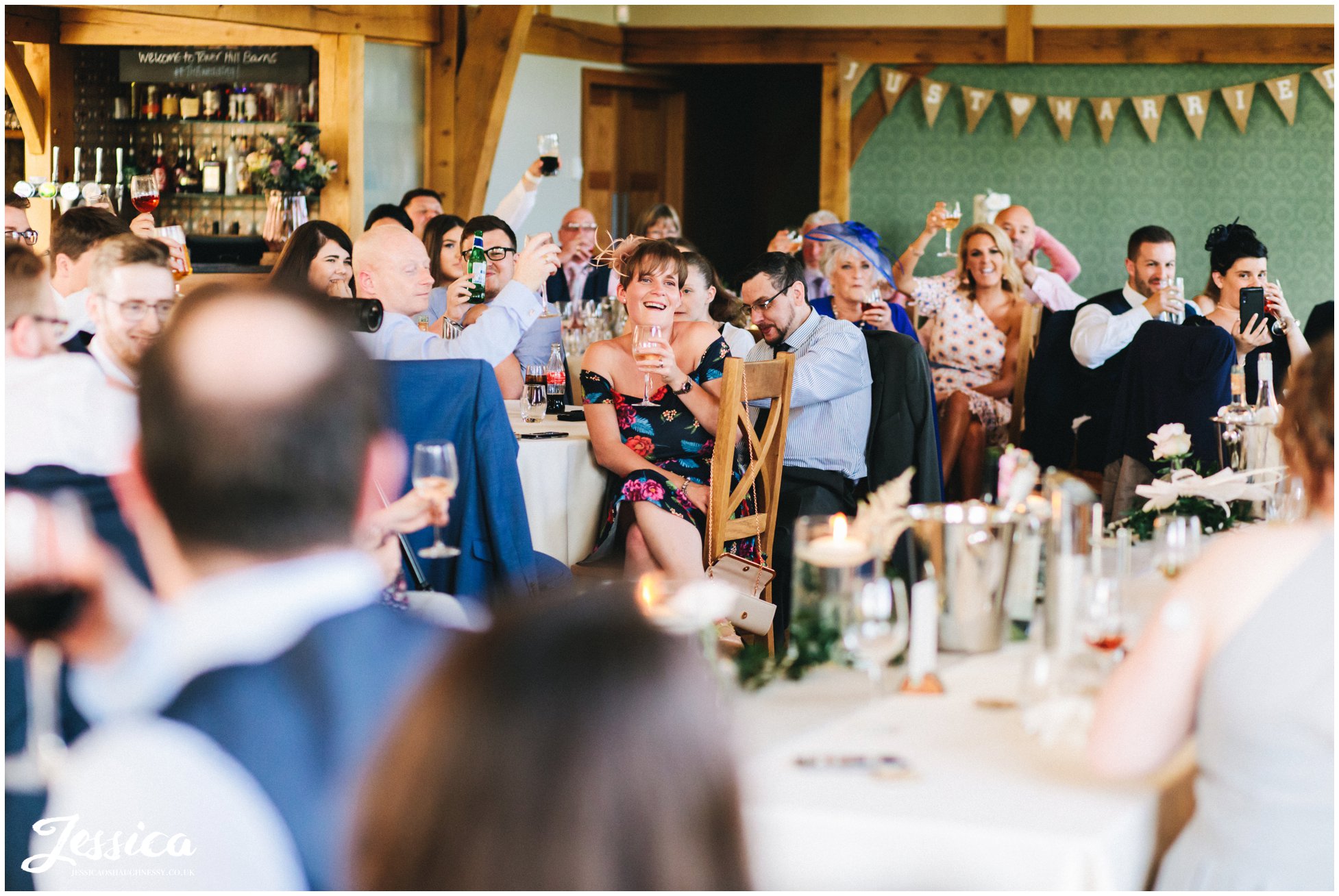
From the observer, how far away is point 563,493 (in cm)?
373

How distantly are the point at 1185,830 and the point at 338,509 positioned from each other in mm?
859

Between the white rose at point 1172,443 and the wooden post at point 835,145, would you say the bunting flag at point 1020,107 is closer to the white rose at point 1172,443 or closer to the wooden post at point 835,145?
the wooden post at point 835,145

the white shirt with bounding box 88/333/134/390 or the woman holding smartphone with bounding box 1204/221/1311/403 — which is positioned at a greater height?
the woman holding smartphone with bounding box 1204/221/1311/403

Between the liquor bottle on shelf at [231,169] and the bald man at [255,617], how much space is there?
6.61 m

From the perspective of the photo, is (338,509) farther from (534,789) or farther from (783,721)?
(783,721)

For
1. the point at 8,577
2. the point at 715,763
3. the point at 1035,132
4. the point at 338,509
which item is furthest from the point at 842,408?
the point at 1035,132

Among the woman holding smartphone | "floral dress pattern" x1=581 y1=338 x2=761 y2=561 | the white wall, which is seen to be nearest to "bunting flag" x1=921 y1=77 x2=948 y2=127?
the white wall

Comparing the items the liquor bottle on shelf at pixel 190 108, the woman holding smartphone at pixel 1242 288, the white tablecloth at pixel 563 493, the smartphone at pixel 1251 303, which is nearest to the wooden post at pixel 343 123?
the liquor bottle on shelf at pixel 190 108

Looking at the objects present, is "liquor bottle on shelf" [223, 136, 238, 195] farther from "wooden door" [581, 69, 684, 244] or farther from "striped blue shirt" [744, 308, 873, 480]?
"striped blue shirt" [744, 308, 873, 480]

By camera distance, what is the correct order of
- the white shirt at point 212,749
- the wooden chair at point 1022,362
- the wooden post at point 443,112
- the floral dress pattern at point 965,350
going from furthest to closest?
the wooden post at point 443,112, the floral dress pattern at point 965,350, the wooden chair at point 1022,362, the white shirt at point 212,749

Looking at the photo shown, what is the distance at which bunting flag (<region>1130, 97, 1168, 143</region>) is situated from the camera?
7824mm

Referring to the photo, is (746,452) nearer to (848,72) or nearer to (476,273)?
(476,273)

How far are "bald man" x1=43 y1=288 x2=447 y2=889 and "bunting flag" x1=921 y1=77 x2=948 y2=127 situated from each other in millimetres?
7293

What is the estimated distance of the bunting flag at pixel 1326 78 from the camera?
760cm
